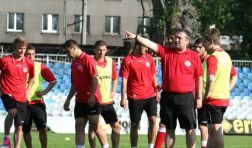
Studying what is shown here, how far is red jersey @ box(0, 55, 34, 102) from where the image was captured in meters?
15.0

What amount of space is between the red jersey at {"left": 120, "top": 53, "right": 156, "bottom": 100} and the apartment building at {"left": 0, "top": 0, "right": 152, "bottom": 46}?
43.9 metres

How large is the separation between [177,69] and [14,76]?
11.6 ft

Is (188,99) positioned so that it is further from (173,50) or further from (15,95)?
(15,95)

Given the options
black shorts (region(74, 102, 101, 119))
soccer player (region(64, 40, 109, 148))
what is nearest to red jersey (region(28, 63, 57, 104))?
soccer player (region(64, 40, 109, 148))

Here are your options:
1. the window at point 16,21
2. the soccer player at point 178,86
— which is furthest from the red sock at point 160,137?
the window at point 16,21

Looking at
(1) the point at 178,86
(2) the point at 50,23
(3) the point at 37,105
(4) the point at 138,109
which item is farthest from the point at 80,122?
(2) the point at 50,23

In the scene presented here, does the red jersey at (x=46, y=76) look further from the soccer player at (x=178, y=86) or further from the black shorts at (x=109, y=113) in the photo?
the soccer player at (x=178, y=86)

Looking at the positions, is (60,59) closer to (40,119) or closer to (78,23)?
(40,119)

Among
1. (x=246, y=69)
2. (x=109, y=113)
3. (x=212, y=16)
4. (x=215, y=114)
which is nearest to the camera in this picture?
(x=215, y=114)

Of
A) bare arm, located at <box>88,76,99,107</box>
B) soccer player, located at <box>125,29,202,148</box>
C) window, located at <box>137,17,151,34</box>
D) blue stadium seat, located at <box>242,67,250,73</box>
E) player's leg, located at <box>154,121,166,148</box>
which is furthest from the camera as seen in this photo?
window, located at <box>137,17,151,34</box>

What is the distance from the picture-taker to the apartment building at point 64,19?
60219 mm

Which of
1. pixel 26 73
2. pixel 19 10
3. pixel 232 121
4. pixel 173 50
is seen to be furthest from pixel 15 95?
pixel 19 10

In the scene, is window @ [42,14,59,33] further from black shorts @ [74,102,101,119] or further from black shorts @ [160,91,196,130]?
A: black shorts @ [160,91,196,130]

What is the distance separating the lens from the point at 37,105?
15.6m
